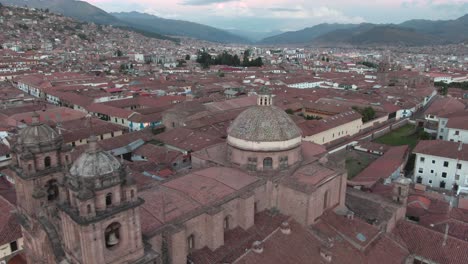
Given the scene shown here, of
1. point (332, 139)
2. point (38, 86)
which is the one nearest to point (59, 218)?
point (332, 139)

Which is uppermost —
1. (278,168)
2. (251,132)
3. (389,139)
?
(251,132)

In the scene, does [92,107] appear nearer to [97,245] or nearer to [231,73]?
[97,245]

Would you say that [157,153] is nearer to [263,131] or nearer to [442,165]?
[263,131]

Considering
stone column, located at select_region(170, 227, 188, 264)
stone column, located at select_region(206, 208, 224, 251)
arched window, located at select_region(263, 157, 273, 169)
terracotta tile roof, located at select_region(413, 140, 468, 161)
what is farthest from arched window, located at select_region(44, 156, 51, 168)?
terracotta tile roof, located at select_region(413, 140, 468, 161)

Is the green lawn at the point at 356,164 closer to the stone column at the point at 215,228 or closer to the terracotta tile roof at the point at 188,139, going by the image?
the terracotta tile roof at the point at 188,139

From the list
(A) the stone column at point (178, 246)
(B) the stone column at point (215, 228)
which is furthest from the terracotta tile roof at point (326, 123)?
(A) the stone column at point (178, 246)

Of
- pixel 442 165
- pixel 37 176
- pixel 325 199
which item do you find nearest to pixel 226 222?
pixel 325 199

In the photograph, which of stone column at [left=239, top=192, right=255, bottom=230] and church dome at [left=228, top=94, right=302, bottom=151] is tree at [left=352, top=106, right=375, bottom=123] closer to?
church dome at [left=228, top=94, right=302, bottom=151]
